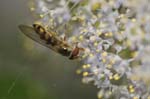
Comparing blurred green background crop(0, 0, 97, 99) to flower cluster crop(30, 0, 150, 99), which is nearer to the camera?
flower cluster crop(30, 0, 150, 99)

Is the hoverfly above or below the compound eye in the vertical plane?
above

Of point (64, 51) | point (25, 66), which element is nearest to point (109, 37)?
point (64, 51)

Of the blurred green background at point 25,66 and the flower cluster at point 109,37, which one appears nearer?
the flower cluster at point 109,37

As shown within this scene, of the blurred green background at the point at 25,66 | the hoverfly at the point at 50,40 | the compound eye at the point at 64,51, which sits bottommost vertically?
the blurred green background at the point at 25,66

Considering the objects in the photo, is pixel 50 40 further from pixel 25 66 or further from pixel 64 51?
pixel 25 66

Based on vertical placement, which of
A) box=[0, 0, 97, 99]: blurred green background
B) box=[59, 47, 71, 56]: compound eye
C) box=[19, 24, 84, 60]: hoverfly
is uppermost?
box=[19, 24, 84, 60]: hoverfly

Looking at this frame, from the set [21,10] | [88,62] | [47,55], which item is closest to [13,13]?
[21,10]
